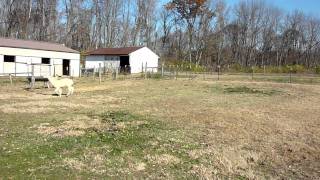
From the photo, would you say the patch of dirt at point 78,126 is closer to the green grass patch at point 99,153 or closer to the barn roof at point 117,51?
the green grass patch at point 99,153

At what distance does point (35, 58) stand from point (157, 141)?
Answer: 3260cm

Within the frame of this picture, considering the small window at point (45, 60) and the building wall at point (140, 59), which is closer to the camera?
the small window at point (45, 60)

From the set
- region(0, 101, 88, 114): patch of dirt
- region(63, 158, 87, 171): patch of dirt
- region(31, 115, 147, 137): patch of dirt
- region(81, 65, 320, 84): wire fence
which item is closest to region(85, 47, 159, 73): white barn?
region(81, 65, 320, 84): wire fence

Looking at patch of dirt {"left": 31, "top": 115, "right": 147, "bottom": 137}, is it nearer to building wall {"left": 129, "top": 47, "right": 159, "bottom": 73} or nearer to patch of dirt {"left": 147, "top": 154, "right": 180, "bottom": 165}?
patch of dirt {"left": 147, "top": 154, "right": 180, "bottom": 165}

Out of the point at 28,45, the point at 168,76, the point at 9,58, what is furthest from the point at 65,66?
the point at 168,76

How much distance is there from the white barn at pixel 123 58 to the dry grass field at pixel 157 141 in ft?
120

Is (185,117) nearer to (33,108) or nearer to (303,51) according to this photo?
(33,108)

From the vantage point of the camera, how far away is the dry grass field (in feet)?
27.9

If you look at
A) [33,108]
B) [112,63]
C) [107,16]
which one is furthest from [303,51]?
[33,108]

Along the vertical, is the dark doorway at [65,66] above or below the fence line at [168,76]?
above

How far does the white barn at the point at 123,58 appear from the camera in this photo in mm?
54469

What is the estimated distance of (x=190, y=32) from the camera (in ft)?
263

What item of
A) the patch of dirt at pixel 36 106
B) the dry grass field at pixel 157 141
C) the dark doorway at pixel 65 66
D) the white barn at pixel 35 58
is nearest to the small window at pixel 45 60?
the white barn at pixel 35 58

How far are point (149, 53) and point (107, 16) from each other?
22185mm
